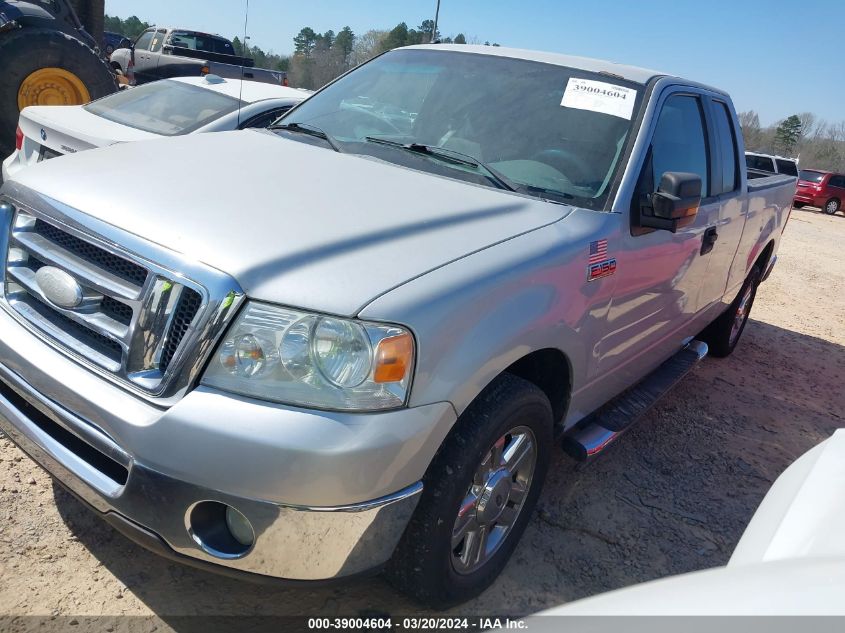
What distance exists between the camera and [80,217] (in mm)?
2207

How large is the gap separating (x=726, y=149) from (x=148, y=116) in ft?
14.0

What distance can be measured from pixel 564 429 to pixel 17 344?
1993mm

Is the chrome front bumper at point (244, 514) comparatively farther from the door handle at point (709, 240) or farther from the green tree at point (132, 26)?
the green tree at point (132, 26)

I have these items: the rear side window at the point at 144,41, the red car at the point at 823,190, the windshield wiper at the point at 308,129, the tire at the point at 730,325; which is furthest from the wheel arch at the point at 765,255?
the red car at the point at 823,190

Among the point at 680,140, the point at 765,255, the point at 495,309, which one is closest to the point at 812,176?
the point at 765,255

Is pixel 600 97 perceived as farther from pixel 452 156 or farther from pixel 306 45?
pixel 306 45

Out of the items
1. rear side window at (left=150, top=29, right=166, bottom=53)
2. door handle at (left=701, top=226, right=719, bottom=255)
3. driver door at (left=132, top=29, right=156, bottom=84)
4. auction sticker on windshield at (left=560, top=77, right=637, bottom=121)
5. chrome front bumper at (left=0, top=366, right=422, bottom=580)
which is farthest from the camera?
rear side window at (left=150, top=29, right=166, bottom=53)

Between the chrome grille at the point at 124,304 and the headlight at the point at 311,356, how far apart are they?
0.21 ft

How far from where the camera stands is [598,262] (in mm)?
2682

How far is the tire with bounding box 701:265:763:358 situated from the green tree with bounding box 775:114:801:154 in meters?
63.9

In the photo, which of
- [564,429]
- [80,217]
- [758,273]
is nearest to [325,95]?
[80,217]

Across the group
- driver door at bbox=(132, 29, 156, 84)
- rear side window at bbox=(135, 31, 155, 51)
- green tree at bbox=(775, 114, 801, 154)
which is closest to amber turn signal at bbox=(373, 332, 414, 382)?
driver door at bbox=(132, 29, 156, 84)

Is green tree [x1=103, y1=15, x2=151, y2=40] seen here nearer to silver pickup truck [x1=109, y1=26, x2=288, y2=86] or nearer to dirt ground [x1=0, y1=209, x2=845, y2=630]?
silver pickup truck [x1=109, y1=26, x2=288, y2=86]

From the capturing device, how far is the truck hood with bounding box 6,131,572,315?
6.43 ft
